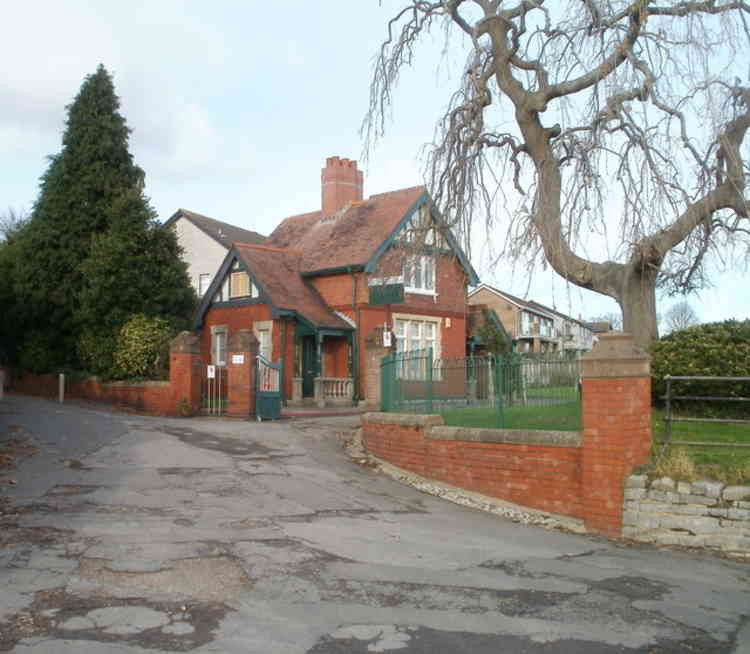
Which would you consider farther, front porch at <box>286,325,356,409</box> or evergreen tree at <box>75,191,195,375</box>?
front porch at <box>286,325,356,409</box>

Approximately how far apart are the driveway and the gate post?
8447 mm

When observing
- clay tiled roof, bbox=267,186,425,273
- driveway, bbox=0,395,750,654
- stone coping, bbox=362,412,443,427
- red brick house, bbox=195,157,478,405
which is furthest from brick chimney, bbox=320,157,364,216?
driveway, bbox=0,395,750,654

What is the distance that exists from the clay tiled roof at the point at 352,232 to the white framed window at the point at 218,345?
392cm

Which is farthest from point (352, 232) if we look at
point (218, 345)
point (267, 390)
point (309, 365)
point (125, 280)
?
point (267, 390)

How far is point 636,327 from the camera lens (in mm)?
12070

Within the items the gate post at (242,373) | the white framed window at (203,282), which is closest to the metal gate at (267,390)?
the gate post at (242,373)

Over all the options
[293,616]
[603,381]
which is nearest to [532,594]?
[293,616]

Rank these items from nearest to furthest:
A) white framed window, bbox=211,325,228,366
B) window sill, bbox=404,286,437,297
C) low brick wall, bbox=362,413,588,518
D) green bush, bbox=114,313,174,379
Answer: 1. low brick wall, bbox=362,413,588,518
2. green bush, bbox=114,313,174,379
3. white framed window, bbox=211,325,228,366
4. window sill, bbox=404,286,437,297

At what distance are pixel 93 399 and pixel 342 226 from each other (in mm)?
11950

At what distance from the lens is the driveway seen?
18.4 feet

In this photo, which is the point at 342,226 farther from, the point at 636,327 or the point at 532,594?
the point at 532,594

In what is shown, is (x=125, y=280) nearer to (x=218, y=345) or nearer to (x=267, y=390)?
(x=218, y=345)

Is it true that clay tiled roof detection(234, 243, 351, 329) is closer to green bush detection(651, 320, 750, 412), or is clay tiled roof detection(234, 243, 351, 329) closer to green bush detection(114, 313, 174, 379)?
green bush detection(114, 313, 174, 379)

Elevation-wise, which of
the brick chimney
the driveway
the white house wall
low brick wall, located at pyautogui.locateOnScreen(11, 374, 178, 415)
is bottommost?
the driveway
